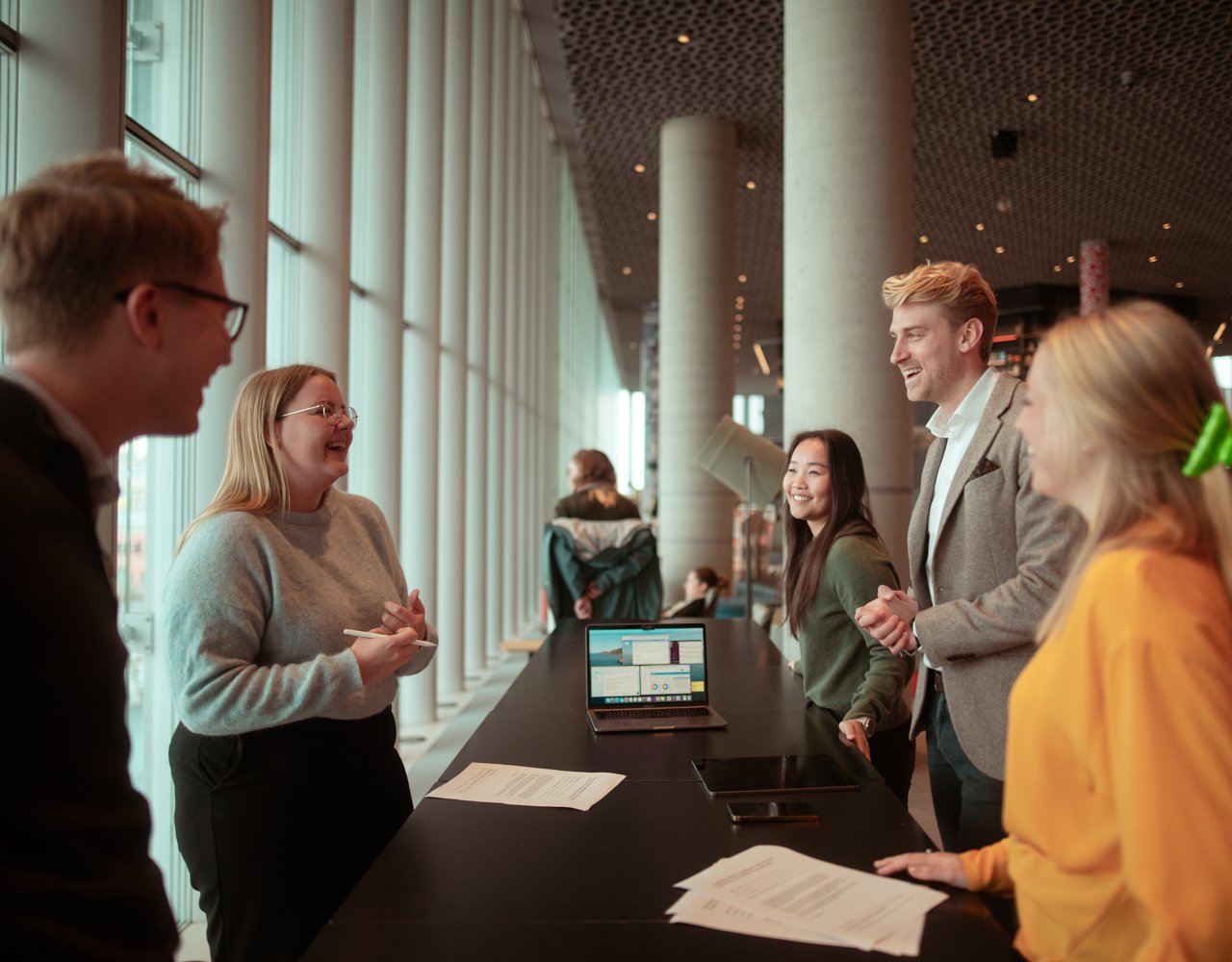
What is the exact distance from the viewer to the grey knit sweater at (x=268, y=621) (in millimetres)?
1776

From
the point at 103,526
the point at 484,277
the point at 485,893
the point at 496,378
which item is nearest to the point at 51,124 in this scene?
the point at 103,526

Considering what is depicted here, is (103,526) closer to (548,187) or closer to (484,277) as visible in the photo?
(484,277)

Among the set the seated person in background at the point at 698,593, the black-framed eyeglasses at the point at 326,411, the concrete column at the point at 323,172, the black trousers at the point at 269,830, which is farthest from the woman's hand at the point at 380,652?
the seated person in background at the point at 698,593

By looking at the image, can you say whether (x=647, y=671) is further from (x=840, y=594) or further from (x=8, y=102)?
(x=8, y=102)

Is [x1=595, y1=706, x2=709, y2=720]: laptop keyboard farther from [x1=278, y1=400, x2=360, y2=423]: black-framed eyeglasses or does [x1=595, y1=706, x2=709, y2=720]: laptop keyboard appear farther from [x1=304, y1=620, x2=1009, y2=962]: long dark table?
[x1=278, y1=400, x2=360, y2=423]: black-framed eyeglasses

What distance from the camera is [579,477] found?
5801mm

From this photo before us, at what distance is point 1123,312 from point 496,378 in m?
7.94

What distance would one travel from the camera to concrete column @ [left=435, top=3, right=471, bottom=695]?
6.78m

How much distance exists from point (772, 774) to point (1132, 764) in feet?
3.37

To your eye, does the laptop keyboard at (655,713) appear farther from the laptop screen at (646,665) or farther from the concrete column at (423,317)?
the concrete column at (423,317)

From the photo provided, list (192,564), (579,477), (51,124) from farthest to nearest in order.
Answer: (579,477) → (51,124) → (192,564)

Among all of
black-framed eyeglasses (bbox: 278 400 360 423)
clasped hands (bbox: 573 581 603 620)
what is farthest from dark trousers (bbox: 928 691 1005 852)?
clasped hands (bbox: 573 581 603 620)

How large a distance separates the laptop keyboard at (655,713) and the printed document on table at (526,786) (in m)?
0.46

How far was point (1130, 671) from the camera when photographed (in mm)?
892
